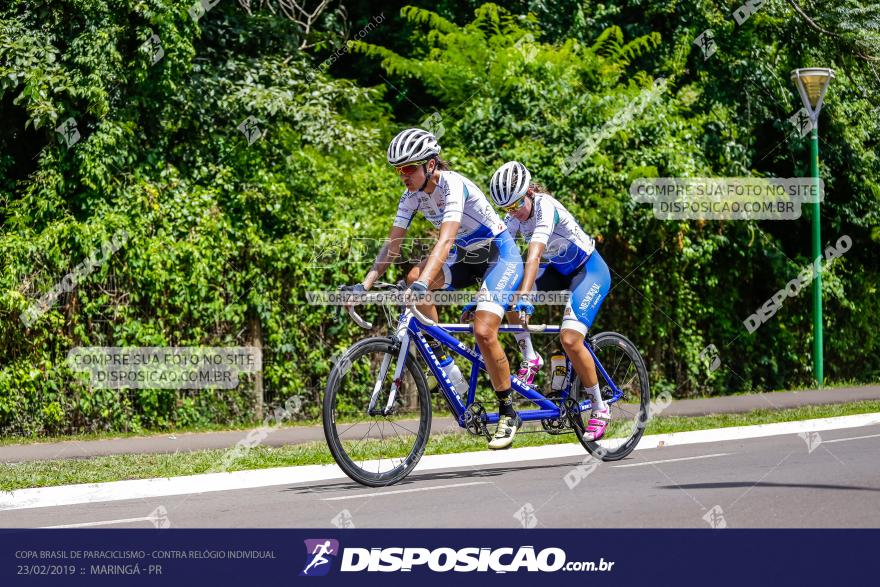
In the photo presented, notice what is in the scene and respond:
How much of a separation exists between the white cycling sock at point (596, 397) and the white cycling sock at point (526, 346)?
20.6 inches

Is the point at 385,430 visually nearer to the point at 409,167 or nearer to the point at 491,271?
the point at 491,271

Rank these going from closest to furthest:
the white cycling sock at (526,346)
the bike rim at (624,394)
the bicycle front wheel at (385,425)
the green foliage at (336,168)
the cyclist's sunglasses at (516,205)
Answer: the bicycle front wheel at (385,425) < the cyclist's sunglasses at (516,205) < the white cycling sock at (526,346) < the bike rim at (624,394) < the green foliage at (336,168)

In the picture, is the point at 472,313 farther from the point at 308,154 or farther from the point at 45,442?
the point at 308,154

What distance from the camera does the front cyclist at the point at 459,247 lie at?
313 inches

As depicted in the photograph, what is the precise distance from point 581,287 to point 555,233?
0.49 m

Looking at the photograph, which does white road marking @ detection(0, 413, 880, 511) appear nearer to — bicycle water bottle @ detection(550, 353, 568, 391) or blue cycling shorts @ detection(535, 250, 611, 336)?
bicycle water bottle @ detection(550, 353, 568, 391)

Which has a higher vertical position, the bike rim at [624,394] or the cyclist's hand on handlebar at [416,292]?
the cyclist's hand on handlebar at [416,292]

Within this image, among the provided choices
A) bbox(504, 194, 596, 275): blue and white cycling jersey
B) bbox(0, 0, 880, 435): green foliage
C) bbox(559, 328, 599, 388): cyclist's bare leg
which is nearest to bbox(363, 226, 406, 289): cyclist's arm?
bbox(504, 194, 596, 275): blue and white cycling jersey

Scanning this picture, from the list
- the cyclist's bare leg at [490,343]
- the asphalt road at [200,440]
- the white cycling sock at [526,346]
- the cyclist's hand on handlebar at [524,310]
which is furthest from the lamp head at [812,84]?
the cyclist's bare leg at [490,343]

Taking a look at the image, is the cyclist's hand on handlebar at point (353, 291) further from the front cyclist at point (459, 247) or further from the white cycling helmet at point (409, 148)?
the white cycling helmet at point (409, 148)

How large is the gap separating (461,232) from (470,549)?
3.07 metres

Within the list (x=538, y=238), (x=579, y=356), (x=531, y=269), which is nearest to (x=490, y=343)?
(x=531, y=269)

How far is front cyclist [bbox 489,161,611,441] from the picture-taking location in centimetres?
861

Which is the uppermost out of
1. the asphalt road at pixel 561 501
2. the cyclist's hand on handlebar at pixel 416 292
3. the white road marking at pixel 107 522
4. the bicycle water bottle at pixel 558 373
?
the cyclist's hand on handlebar at pixel 416 292
